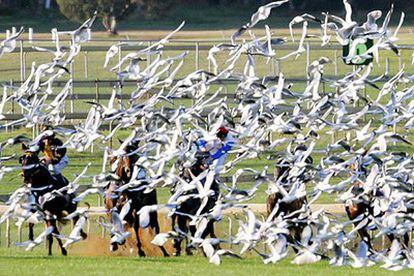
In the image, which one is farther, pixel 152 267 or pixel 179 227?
pixel 179 227

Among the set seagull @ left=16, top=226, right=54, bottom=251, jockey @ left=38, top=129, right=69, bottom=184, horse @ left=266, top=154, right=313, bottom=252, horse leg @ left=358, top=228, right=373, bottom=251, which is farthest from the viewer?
jockey @ left=38, top=129, right=69, bottom=184

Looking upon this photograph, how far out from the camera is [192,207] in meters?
19.7

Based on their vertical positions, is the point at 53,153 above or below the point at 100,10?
above

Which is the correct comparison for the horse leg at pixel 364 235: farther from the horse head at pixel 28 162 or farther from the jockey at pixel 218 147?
the horse head at pixel 28 162

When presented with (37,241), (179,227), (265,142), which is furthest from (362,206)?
(37,241)

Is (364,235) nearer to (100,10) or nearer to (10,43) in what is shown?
(10,43)

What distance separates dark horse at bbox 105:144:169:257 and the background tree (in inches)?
1569

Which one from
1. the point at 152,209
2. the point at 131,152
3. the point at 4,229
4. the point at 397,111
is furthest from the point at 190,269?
the point at 4,229

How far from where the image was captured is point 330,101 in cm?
1756

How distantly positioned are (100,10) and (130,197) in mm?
41023

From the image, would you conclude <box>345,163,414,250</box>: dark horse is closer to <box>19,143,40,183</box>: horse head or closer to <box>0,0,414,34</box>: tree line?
<box>19,143,40,183</box>: horse head

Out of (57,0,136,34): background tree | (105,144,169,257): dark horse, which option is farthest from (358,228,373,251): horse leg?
→ (57,0,136,34): background tree

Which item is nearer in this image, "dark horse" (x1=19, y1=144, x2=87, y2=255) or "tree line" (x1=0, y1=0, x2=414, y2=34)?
"dark horse" (x1=19, y1=144, x2=87, y2=255)

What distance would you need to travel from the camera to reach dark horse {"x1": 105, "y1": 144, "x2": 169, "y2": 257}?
1916 cm
